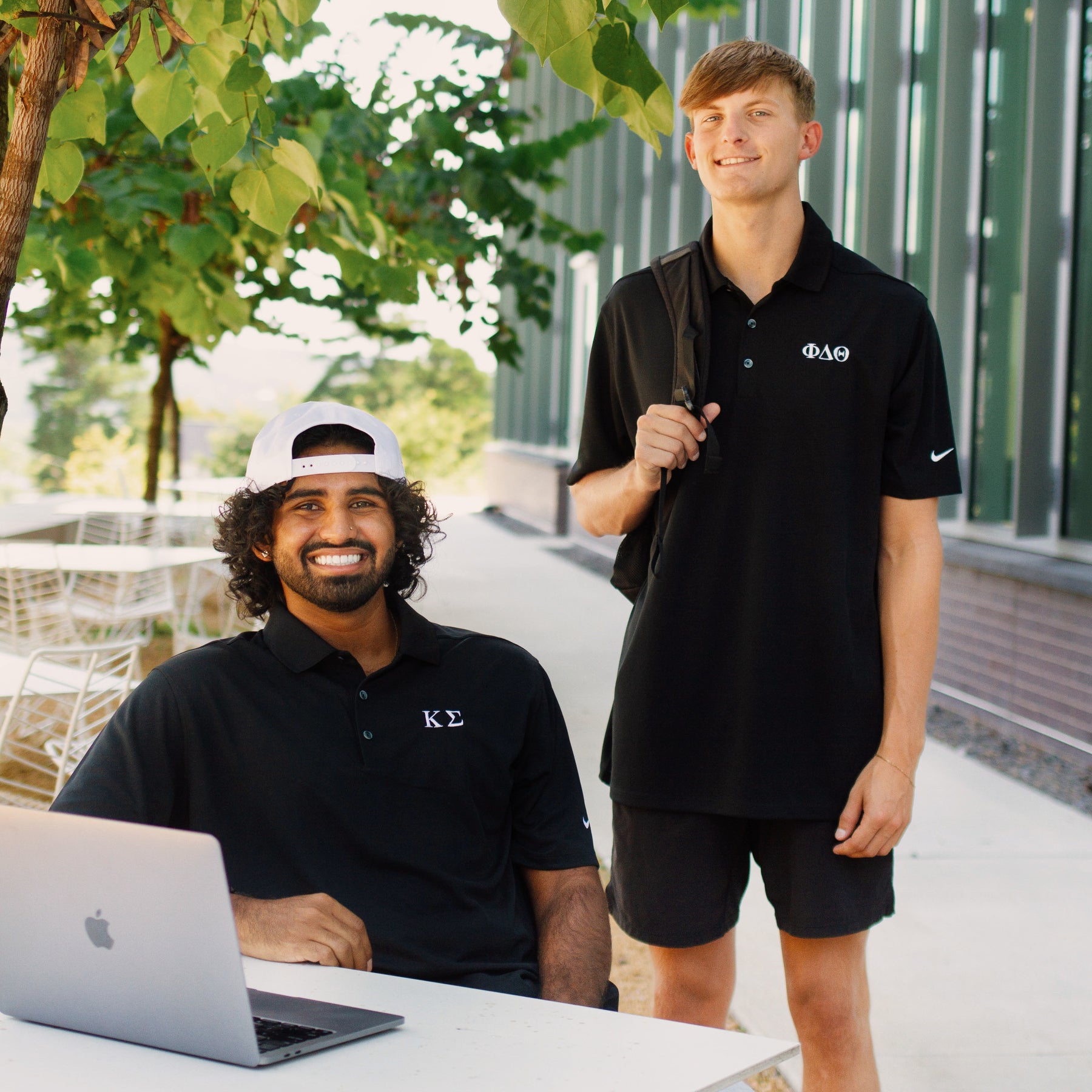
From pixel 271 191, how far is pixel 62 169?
35cm

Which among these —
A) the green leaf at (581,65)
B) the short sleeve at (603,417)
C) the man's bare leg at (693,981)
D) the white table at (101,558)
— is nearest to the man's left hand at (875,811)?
the man's bare leg at (693,981)

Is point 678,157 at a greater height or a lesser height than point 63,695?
greater

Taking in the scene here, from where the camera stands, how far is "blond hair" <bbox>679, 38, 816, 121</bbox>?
2072mm

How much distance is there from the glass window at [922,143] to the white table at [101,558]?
16.4ft

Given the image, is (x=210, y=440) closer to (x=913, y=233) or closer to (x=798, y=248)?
(x=913, y=233)

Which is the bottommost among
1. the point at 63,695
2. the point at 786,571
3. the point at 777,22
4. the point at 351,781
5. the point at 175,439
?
the point at 63,695

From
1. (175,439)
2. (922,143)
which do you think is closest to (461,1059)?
(922,143)

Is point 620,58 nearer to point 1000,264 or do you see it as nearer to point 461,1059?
point 461,1059

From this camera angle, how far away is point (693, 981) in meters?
2.32

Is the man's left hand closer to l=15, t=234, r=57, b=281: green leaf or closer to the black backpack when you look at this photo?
the black backpack

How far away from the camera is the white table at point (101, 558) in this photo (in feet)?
24.3

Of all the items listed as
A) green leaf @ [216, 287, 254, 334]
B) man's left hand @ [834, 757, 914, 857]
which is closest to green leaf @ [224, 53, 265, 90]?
man's left hand @ [834, 757, 914, 857]

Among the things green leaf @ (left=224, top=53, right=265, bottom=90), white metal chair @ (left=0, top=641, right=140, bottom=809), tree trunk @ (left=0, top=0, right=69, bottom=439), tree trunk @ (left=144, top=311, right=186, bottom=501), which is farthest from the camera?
tree trunk @ (left=144, top=311, right=186, bottom=501)

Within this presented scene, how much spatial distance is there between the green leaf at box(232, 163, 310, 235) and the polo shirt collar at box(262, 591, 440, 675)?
636 millimetres
